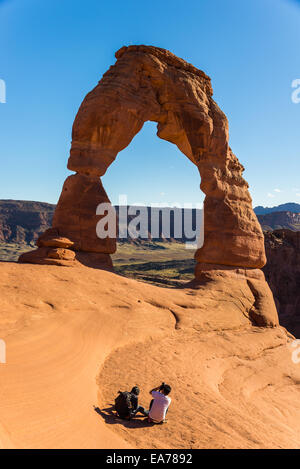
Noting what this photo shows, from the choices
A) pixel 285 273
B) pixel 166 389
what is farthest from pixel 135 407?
pixel 285 273

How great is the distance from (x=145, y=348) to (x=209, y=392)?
1.60 m

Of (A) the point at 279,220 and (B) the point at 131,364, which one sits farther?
(A) the point at 279,220

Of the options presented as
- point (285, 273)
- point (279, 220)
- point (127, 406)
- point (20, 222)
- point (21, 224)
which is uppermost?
point (279, 220)

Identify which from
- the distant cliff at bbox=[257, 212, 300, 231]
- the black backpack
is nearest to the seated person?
the black backpack

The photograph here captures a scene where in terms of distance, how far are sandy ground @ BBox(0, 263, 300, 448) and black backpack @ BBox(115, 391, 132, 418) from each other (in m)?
0.16

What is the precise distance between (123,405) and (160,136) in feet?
32.7

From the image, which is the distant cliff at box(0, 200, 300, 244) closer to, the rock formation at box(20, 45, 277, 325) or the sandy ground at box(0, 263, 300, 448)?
the rock formation at box(20, 45, 277, 325)

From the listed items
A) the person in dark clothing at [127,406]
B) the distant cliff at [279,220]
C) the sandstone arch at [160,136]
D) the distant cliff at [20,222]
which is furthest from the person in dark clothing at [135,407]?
the distant cliff at [279,220]

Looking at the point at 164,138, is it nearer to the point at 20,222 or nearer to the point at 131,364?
the point at 131,364

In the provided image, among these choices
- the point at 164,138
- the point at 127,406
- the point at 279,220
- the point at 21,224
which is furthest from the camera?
the point at 279,220

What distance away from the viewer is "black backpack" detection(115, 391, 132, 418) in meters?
4.33

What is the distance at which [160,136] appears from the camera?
40.3 ft

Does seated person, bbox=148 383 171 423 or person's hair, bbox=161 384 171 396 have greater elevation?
person's hair, bbox=161 384 171 396

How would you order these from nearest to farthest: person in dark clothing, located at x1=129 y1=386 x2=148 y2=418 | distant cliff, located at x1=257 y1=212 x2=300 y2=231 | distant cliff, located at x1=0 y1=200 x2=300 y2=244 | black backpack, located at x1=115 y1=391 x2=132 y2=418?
black backpack, located at x1=115 y1=391 x2=132 y2=418 < person in dark clothing, located at x1=129 y1=386 x2=148 y2=418 < distant cliff, located at x1=0 y1=200 x2=300 y2=244 < distant cliff, located at x1=257 y1=212 x2=300 y2=231
